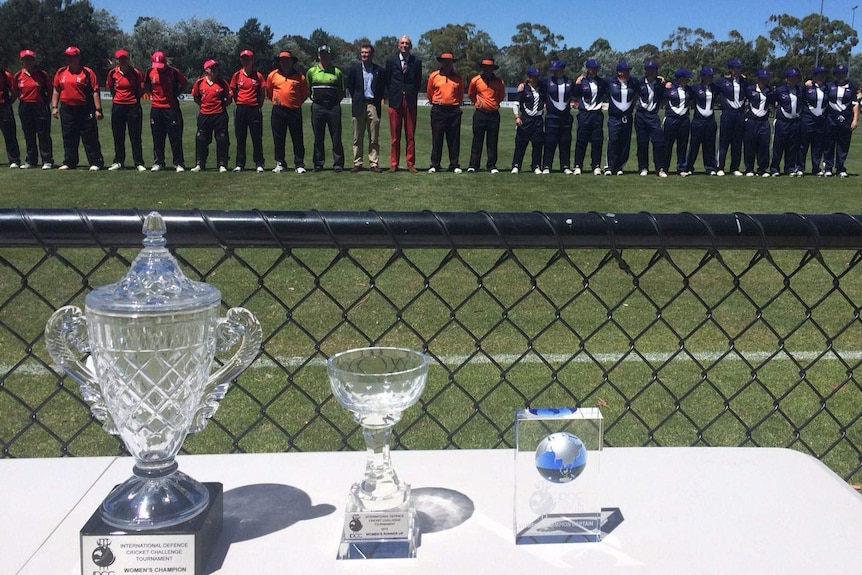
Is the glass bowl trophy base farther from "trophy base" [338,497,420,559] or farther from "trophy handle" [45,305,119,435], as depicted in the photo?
"trophy handle" [45,305,119,435]

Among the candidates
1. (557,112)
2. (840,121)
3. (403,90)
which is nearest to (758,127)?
(840,121)

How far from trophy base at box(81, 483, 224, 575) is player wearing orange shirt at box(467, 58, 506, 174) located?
45.9 ft

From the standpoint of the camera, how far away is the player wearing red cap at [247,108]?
14.6 metres

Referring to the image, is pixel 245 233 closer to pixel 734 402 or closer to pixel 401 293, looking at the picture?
pixel 734 402

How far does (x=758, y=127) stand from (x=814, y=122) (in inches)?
47.4

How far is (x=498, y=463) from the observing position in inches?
68.4

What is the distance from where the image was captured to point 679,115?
50.8ft

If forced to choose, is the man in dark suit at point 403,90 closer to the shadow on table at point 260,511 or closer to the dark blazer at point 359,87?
the dark blazer at point 359,87

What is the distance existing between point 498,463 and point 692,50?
117m

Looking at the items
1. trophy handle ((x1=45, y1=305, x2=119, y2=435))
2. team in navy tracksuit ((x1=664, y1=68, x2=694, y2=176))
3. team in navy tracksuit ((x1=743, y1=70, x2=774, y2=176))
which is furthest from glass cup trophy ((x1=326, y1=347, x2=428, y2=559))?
team in navy tracksuit ((x1=743, y1=70, x2=774, y2=176))

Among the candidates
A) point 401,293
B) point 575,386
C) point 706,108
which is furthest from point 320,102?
point 575,386

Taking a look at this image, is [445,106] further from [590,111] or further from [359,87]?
[590,111]

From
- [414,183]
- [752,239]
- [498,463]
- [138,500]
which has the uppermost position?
[752,239]

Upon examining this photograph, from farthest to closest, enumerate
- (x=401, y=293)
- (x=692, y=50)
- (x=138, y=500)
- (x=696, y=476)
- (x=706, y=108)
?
(x=692, y=50) < (x=706, y=108) < (x=401, y=293) < (x=696, y=476) < (x=138, y=500)
